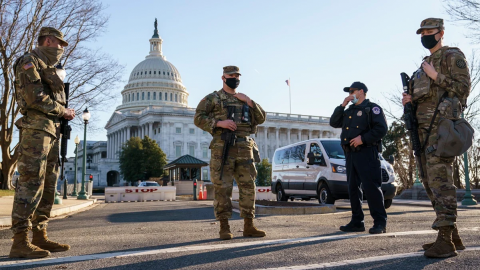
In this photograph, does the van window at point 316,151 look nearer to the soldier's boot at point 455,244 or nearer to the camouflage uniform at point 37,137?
the soldier's boot at point 455,244

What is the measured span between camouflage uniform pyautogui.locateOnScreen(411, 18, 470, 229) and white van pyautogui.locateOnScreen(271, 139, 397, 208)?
8.29 metres

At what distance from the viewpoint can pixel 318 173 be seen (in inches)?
574

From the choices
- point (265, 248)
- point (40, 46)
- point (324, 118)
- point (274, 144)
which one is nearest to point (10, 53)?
point (40, 46)

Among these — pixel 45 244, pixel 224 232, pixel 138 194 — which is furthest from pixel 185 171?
pixel 45 244

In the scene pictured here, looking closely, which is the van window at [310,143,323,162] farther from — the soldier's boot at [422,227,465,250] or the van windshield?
the soldier's boot at [422,227,465,250]

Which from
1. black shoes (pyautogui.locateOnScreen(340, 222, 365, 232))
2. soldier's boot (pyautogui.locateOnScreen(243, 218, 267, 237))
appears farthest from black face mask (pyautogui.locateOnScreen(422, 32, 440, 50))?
soldier's boot (pyautogui.locateOnScreen(243, 218, 267, 237))

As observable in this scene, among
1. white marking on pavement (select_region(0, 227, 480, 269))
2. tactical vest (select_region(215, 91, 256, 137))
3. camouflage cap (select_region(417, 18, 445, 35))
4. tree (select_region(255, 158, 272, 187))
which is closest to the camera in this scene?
white marking on pavement (select_region(0, 227, 480, 269))

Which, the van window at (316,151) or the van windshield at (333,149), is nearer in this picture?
the van windshield at (333,149)

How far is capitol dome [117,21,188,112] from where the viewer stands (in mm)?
130625

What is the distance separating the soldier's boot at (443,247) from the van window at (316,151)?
9782 mm

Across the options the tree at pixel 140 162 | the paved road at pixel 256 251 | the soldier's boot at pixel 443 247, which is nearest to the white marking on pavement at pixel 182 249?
the paved road at pixel 256 251

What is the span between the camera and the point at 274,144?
119312 millimetres

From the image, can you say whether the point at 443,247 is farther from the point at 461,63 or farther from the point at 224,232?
the point at 224,232

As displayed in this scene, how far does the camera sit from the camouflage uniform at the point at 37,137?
5.16 meters
